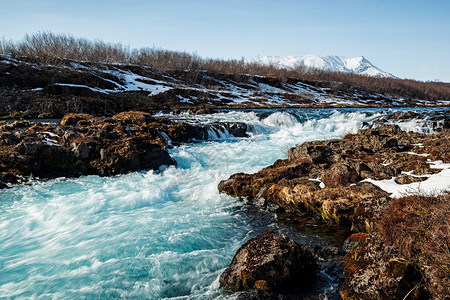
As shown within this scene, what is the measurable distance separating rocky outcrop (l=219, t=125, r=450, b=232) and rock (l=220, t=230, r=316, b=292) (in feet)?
6.74

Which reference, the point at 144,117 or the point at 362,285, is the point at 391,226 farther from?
the point at 144,117

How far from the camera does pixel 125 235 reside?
6.99 m

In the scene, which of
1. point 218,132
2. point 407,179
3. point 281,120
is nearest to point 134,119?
point 218,132

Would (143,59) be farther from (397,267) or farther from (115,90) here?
(397,267)

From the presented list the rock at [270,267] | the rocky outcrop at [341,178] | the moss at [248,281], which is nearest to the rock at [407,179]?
the rocky outcrop at [341,178]

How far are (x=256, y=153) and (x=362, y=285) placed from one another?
12.2 metres

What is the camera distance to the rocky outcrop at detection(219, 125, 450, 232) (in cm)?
664

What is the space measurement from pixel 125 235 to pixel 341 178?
6171 mm

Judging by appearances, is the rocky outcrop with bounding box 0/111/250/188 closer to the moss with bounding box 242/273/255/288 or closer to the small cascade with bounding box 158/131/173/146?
the small cascade with bounding box 158/131/173/146

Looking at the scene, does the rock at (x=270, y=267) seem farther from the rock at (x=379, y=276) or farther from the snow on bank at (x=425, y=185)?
the snow on bank at (x=425, y=185)

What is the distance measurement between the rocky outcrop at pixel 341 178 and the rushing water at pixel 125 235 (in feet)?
2.72

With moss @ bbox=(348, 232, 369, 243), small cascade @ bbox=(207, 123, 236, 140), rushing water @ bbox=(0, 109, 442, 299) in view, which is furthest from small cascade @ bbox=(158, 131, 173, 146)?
moss @ bbox=(348, 232, 369, 243)

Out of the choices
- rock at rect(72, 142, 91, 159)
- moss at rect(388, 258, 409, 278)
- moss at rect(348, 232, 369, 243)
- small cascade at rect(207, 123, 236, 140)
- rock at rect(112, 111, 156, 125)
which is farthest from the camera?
small cascade at rect(207, 123, 236, 140)

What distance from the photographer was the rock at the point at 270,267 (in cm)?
441
